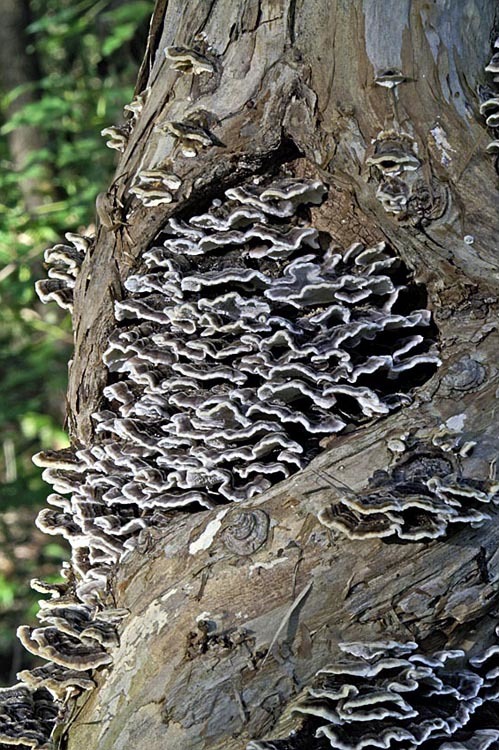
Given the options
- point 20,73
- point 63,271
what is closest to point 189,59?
point 63,271

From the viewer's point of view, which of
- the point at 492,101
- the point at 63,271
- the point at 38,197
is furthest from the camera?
the point at 38,197

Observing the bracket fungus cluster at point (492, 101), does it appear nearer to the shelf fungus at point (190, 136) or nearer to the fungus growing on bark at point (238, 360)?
the fungus growing on bark at point (238, 360)

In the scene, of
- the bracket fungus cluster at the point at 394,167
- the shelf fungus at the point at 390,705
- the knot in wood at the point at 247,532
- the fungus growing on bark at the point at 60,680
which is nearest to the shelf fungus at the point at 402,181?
the bracket fungus cluster at the point at 394,167

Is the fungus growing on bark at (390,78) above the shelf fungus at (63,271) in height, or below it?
above

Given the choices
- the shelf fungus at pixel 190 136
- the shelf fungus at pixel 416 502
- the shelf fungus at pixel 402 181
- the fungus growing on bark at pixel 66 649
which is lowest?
the fungus growing on bark at pixel 66 649

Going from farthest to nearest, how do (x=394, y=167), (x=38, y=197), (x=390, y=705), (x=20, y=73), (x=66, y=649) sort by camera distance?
(x=20, y=73), (x=38, y=197), (x=394, y=167), (x=66, y=649), (x=390, y=705)

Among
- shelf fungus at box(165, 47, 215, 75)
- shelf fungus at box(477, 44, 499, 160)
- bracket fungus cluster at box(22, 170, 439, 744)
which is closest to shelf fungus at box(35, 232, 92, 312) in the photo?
bracket fungus cluster at box(22, 170, 439, 744)

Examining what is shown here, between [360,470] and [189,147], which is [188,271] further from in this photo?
[360,470]

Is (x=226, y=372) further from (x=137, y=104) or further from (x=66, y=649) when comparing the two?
(x=137, y=104)
